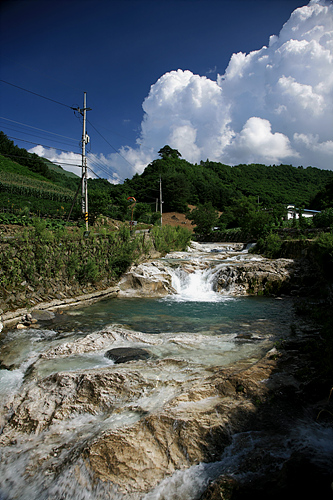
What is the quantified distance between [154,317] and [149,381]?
4.45m

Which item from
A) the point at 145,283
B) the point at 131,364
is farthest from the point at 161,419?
the point at 145,283

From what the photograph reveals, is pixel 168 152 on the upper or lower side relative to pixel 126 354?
upper

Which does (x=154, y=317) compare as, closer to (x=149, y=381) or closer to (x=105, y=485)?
(x=149, y=381)

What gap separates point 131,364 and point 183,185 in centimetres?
5827

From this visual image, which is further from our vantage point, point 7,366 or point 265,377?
point 7,366

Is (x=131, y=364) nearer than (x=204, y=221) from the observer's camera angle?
Yes

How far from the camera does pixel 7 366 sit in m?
5.02

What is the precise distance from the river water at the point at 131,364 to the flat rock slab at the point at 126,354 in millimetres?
146

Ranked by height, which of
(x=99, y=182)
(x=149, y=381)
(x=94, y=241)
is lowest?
(x=149, y=381)

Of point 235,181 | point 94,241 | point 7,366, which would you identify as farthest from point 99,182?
point 7,366

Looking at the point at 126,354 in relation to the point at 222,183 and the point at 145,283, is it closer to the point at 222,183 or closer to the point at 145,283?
the point at 145,283

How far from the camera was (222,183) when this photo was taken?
7700 cm

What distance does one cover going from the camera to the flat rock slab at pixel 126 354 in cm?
502

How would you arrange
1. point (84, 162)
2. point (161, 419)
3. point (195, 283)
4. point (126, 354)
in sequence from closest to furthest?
point (161, 419)
point (126, 354)
point (195, 283)
point (84, 162)
